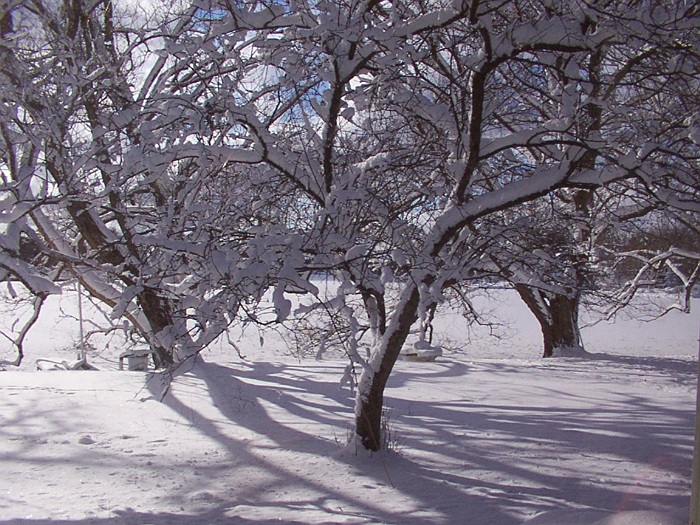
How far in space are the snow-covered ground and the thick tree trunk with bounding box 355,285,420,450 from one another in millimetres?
223

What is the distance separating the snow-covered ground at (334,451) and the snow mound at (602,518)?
0.04 feet

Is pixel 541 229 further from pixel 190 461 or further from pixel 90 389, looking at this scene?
pixel 90 389

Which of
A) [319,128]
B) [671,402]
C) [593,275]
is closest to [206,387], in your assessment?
[319,128]

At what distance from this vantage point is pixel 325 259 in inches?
175

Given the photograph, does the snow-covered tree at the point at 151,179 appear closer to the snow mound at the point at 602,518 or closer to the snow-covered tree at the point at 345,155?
the snow-covered tree at the point at 345,155

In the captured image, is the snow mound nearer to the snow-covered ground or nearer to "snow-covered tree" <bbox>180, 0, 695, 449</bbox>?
the snow-covered ground

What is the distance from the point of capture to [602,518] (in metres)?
3.80

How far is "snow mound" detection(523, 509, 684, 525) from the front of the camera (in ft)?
11.7

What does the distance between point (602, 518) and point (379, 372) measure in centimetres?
233

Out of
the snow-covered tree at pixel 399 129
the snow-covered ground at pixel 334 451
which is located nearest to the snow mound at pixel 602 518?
the snow-covered ground at pixel 334 451

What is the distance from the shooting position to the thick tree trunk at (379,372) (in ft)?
18.3

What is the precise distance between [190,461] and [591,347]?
1916cm

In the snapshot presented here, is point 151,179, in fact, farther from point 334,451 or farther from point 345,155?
point 334,451

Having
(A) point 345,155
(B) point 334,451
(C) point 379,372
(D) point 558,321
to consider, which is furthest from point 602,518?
(D) point 558,321
